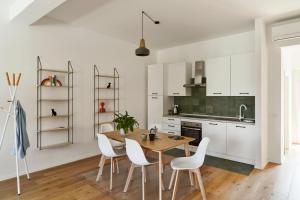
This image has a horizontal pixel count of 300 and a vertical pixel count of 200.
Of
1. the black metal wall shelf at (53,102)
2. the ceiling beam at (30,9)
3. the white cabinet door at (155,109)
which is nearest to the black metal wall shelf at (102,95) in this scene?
the black metal wall shelf at (53,102)

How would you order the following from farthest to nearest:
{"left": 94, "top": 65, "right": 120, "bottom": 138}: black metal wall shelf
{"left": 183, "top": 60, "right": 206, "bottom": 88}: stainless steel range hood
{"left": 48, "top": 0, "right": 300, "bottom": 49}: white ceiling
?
1. {"left": 183, "top": 60, "right": 206, "bottom": 88}: stainless steel range hood
2. {"left": 94, "top": 65, "right": 120, "bottom": 138}: black metal wall shelf
3. {"left": 48, "top": 0, "right": 300, "bottom": 49}: white ceiling

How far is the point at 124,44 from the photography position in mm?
4934

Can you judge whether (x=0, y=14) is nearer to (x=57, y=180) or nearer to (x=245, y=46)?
(x=57, y=180)

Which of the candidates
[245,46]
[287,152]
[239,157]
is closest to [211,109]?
[239,157]

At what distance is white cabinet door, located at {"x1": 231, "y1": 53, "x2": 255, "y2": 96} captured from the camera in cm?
377

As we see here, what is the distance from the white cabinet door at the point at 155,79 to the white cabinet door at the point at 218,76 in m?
1.21

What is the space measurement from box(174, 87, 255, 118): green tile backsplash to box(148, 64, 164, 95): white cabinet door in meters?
0.68

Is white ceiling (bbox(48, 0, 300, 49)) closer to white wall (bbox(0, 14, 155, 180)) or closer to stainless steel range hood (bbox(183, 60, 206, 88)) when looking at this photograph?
white wall (bbox(0, 14, 155, 180))

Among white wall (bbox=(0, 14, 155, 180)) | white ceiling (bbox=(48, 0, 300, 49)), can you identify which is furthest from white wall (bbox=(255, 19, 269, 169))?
white wall (bbox=(0, 14, 155, 180))

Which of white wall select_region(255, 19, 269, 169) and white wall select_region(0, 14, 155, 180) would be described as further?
white wall select_region(255, 19, 269, 169)

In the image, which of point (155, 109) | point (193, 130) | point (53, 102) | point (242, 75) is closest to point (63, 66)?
point (53, 102)

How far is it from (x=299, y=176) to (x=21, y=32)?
5.32 m

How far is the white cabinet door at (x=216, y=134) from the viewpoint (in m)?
4.03

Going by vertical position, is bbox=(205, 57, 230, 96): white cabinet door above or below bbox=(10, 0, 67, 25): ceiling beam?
below
